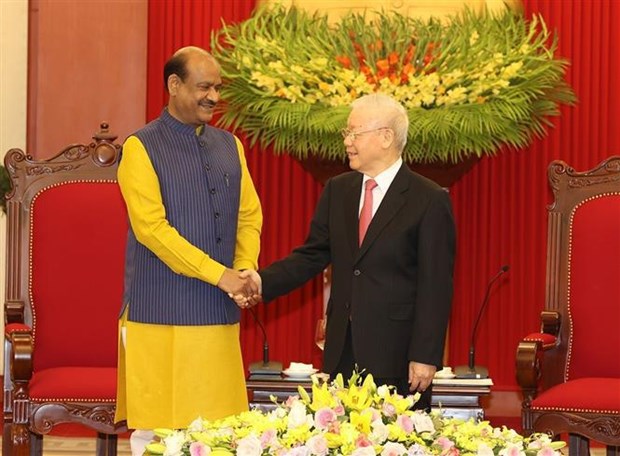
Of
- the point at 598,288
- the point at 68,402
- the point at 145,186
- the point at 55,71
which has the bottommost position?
the point at 68,402

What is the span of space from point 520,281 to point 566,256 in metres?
1.21

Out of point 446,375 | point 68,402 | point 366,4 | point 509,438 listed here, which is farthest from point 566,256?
point 509,438

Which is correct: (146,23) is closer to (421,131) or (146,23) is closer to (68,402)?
(421,131)

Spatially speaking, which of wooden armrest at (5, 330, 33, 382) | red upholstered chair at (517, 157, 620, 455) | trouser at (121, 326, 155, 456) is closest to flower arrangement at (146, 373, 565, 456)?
trouser at (121, 326, 155, 456)

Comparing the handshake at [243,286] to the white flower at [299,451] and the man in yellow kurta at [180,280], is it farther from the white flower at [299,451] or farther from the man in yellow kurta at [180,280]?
the white flower at [299,451]

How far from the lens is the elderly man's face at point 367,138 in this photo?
12.4 ft

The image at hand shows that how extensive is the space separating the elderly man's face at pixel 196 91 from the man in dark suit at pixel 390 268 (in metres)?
0.45

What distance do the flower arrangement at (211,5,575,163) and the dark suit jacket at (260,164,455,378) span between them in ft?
4.15

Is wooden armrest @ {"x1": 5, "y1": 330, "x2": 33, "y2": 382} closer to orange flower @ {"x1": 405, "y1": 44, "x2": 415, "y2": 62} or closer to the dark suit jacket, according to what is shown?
the dark suit jacket

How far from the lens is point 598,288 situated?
5.00m

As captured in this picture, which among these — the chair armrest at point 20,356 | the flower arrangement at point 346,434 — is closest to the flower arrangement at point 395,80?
the chair armrest at point 20,356

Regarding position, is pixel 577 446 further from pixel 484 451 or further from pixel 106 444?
pixel 484 451

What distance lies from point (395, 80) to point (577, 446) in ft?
5.19

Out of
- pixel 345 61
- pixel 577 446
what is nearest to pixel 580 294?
pixel 577 446
